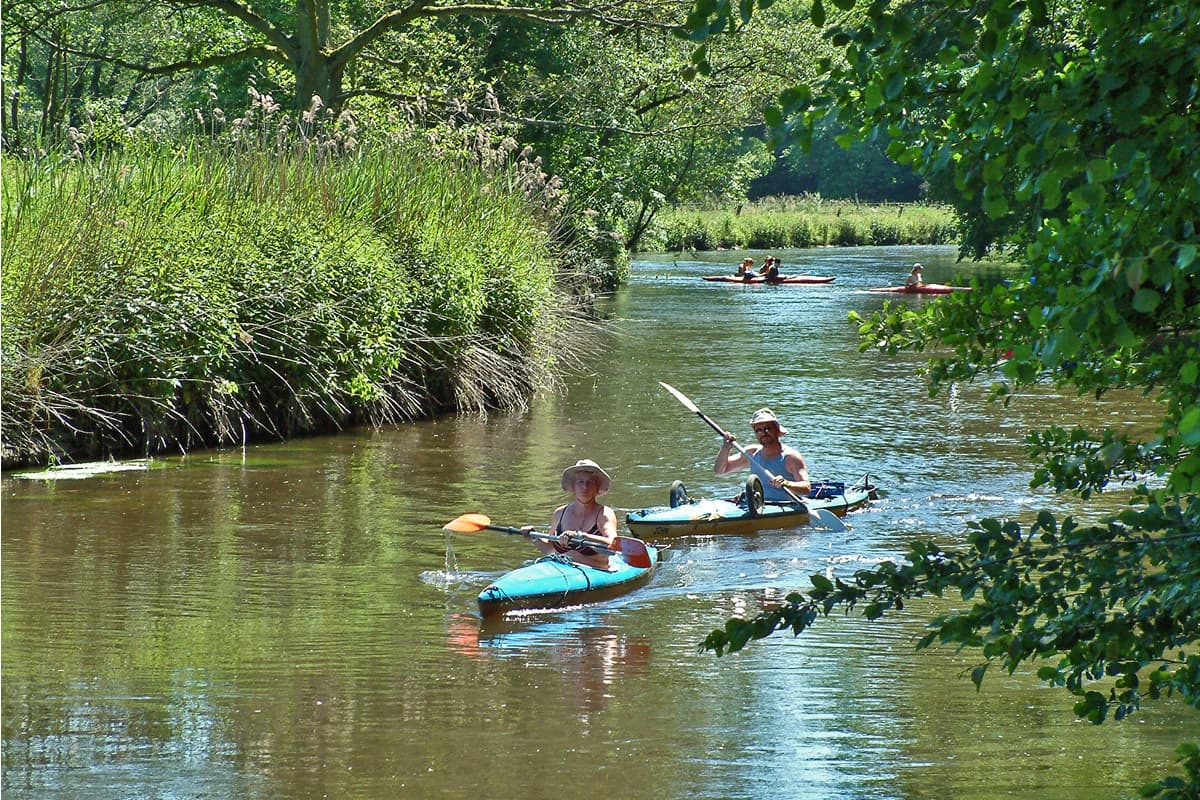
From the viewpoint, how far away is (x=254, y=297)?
1410 cm

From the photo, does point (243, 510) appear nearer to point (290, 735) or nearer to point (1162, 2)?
point (290, 735)

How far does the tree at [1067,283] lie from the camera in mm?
2414

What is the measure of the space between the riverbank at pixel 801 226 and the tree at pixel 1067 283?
45.0 m

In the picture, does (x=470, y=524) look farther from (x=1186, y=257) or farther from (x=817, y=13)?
(x=1186, y=257)

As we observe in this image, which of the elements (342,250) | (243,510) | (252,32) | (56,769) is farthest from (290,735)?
(252,32)

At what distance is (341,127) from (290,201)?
4136mm

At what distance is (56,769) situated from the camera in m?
5.90

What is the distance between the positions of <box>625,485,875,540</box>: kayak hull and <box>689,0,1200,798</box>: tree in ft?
22.5

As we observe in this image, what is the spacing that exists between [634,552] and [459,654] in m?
2.07

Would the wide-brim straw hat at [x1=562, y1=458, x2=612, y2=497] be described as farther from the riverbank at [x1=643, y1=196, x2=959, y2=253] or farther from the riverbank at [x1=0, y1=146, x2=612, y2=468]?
the riverbank at [x1=643, y1=196, x2=959, y2=253]

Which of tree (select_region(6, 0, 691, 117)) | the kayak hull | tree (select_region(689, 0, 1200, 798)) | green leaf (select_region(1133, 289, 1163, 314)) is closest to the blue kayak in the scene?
the kayak hull

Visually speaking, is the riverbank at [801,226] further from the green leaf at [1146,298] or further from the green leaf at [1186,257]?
the green leaf at [1186,257]

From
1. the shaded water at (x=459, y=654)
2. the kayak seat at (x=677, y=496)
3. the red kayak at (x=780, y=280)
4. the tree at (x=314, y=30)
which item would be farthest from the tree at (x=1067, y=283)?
the red kayak at (x=780, y=280)

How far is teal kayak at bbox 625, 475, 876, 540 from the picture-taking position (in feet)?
36.6
